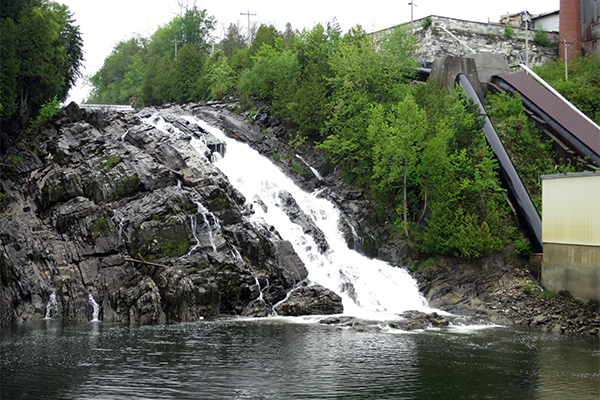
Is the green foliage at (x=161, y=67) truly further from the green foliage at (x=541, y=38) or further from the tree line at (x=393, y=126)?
the green foliage at (x=541, y=38)

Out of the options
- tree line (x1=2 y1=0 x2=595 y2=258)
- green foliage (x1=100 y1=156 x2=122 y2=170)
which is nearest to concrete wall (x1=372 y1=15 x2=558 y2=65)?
tree line (x1=2 y1=0 x2=595 y2=258)

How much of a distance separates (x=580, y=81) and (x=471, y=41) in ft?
43.8

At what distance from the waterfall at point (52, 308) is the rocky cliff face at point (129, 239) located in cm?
10

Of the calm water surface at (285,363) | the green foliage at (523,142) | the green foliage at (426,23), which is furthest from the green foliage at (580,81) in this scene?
A: the calm water surface at (285,363)

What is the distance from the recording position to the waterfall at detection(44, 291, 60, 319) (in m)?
29.6

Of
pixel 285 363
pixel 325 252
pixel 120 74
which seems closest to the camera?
pixel 285 363

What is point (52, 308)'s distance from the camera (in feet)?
97.8

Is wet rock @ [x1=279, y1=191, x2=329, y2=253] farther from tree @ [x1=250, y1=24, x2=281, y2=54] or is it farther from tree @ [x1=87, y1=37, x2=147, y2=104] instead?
tree @ [x1=87, y1=37, x2=147, y2=104]

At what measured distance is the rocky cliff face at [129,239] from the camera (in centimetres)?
3014

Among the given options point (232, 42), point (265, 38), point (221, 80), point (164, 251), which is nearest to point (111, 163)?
point (164, 251)

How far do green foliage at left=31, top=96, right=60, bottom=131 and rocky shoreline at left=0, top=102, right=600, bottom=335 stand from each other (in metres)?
0.82

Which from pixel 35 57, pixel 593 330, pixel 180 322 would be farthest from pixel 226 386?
pixel 35 57

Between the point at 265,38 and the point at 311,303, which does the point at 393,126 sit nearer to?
the point at 311,303

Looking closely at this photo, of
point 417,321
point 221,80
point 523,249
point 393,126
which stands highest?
point 221,80
